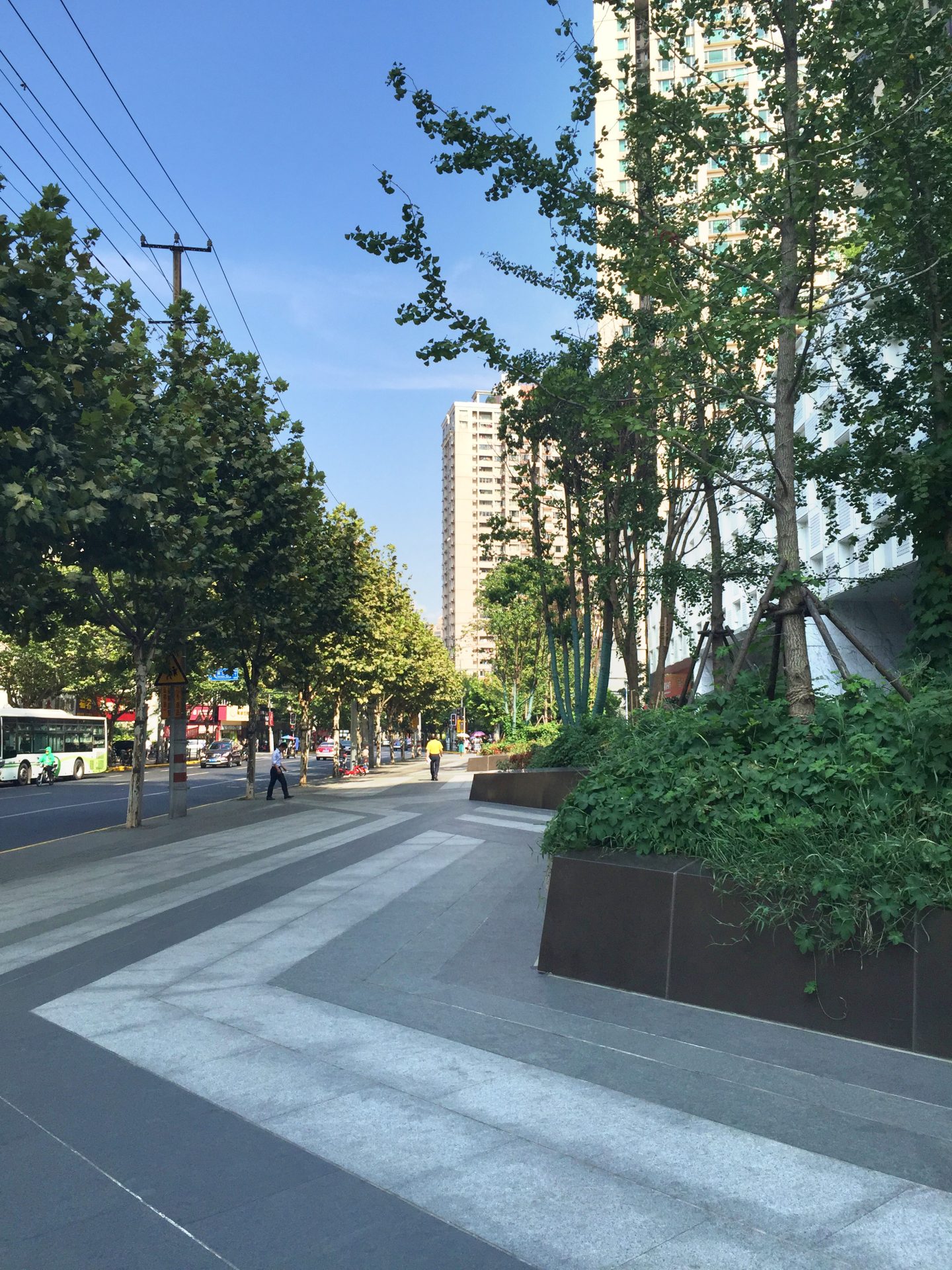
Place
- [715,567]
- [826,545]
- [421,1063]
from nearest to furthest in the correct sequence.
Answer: [421,1063] < [715,567] < [826,545]

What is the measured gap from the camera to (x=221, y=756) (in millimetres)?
65375

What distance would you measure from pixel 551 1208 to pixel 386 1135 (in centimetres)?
92

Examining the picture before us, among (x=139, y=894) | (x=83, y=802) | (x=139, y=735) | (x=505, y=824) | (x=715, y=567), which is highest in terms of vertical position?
(x=715, y=567)

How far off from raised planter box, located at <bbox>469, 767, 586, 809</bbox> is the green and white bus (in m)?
23.5

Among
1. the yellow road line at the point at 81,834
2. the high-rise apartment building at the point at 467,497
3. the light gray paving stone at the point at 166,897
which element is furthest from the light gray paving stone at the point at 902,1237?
the high-rise apartment building at the point at 467,497

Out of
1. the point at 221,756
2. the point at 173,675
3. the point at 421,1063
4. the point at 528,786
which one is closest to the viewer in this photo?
the point at 421,1063

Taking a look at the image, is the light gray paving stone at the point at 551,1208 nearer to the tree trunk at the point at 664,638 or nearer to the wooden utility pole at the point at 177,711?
the tree trunk at the point at 664,638

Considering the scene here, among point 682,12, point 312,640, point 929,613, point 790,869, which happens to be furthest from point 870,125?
point 312,640

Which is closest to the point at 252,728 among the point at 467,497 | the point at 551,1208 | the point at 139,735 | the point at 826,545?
the point at 139,735

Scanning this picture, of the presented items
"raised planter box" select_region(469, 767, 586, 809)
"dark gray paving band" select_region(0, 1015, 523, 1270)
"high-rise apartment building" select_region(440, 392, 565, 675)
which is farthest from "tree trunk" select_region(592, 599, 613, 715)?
"high-rise apartment building" select_region(440, 392, 565, 675)

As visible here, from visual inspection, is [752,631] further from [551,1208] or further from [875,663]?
[551,1208]

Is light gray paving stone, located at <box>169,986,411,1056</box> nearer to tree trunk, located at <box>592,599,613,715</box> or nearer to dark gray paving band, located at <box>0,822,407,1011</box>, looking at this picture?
dark gray paving band, located at <box>0,822,407,1011</box>

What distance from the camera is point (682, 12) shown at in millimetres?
9273

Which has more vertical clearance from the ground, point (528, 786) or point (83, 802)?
point (528, 786)
